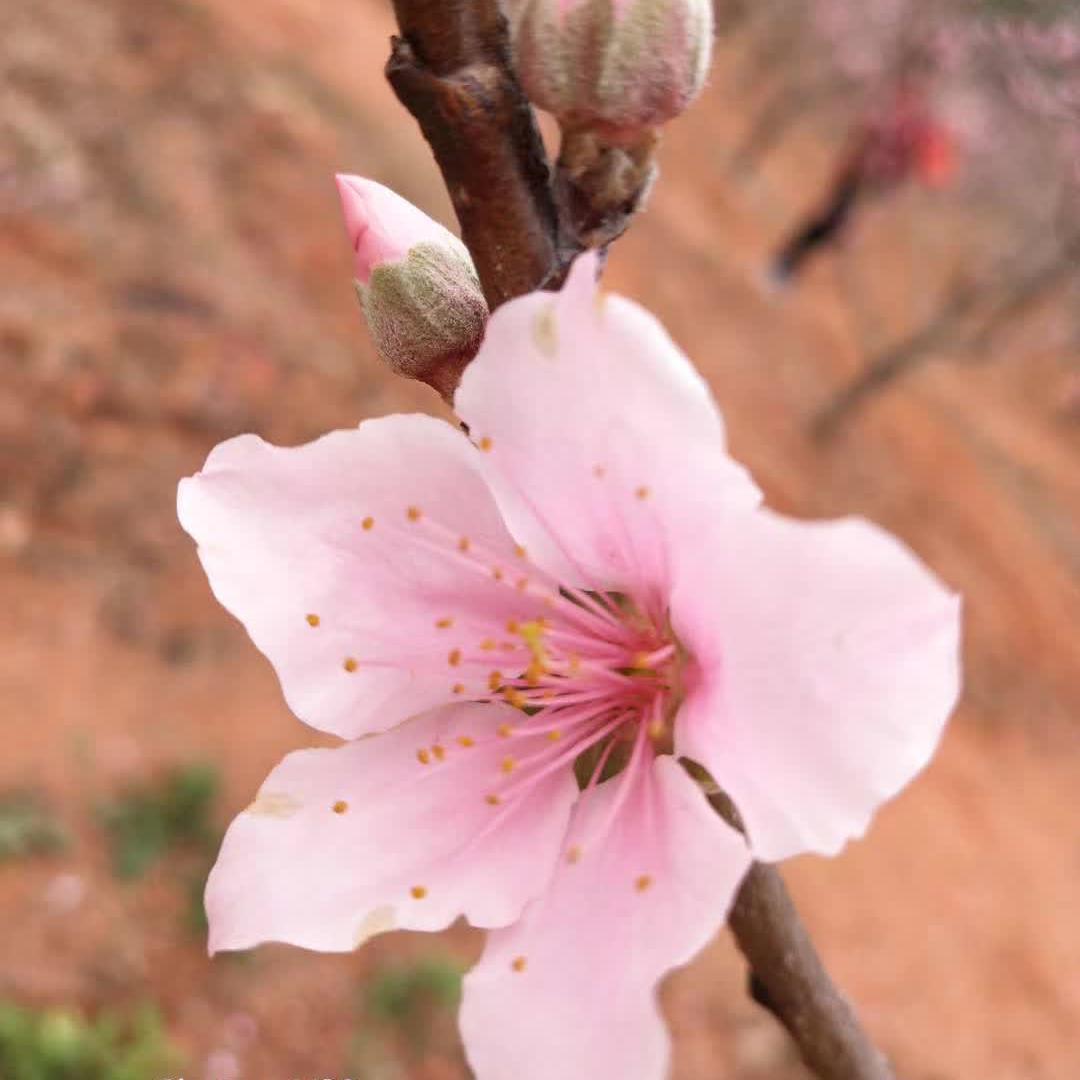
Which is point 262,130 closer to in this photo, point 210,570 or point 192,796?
point 192,796

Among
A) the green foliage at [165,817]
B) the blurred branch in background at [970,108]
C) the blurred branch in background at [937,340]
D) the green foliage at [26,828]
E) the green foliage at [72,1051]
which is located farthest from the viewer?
the blurred branch in background at [937,340]

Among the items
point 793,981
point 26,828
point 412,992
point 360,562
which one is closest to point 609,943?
point 793,981

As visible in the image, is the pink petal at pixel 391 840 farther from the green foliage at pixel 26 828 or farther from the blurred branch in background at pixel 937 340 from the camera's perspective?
the blurred branch in background at pixel 937 340

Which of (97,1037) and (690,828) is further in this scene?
(97,1037)

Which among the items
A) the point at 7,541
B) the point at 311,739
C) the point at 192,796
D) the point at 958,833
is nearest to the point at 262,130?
the point at 7,541

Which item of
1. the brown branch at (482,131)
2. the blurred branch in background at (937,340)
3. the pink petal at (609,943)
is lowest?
the blurred branch in background at (937,340)

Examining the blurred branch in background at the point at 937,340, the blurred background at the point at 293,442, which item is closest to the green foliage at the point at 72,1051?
the blurred background at the point at 293,442
